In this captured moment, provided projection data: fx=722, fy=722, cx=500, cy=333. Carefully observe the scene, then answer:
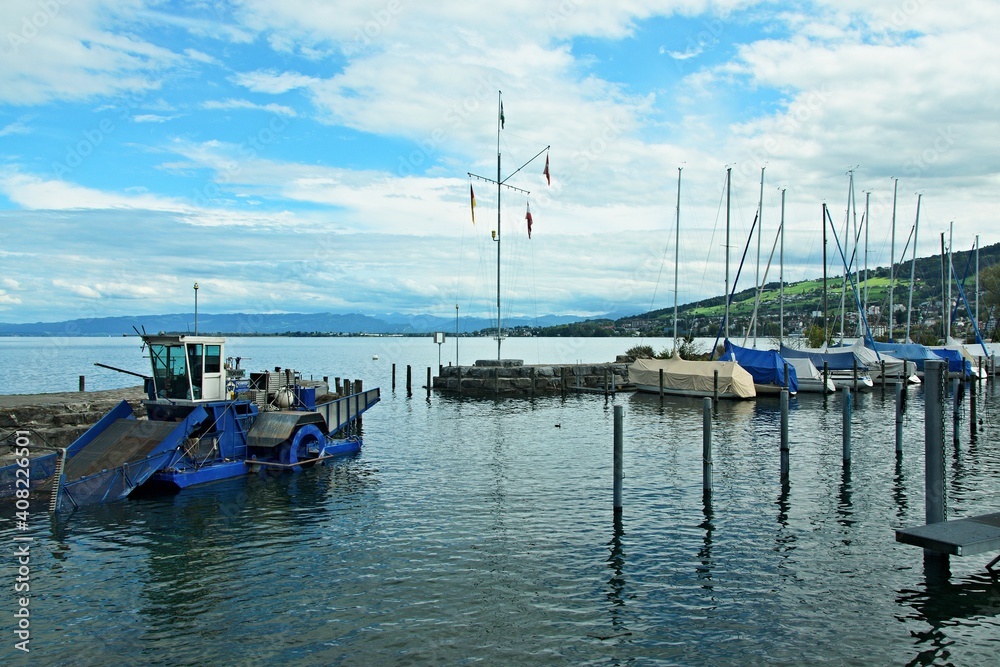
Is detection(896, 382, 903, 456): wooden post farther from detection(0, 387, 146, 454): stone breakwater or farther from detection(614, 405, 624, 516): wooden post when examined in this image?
detection(0, 387, 146, 454): stone breakwater

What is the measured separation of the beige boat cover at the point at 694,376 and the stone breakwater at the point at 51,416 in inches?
1349

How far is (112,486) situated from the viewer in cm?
1878

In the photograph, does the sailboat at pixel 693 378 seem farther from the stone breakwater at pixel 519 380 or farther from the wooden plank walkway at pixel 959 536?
the wooden plank walkway at pixel 959 536

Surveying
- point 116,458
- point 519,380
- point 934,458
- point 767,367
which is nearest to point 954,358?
point 767,367

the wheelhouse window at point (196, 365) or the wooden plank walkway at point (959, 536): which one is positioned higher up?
the wheelhouse window at point (196, 365)

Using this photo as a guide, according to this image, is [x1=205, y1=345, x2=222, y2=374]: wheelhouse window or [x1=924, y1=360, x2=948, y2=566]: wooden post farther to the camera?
[x1=205, y1=345, x2=222, y2=374]: wheelhouse window

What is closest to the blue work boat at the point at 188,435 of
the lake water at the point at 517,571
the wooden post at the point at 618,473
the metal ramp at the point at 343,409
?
the metal ramp at the point at 343,409

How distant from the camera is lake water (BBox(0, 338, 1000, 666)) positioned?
10703 millimetres

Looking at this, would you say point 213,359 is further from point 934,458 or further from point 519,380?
point 519,380

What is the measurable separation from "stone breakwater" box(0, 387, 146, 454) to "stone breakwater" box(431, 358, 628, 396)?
27502 mm

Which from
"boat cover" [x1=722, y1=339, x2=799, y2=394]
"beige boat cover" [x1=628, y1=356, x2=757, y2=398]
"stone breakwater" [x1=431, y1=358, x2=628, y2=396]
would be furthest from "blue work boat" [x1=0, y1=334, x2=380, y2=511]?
"boat cover" [x1=722, y1=339, x2=799, y2=394]

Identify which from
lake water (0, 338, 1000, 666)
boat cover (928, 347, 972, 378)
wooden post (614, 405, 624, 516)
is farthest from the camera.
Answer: boat cover (928, 347, 972, 378)

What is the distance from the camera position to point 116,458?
19547 millimetres

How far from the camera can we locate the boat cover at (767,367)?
49125mm
